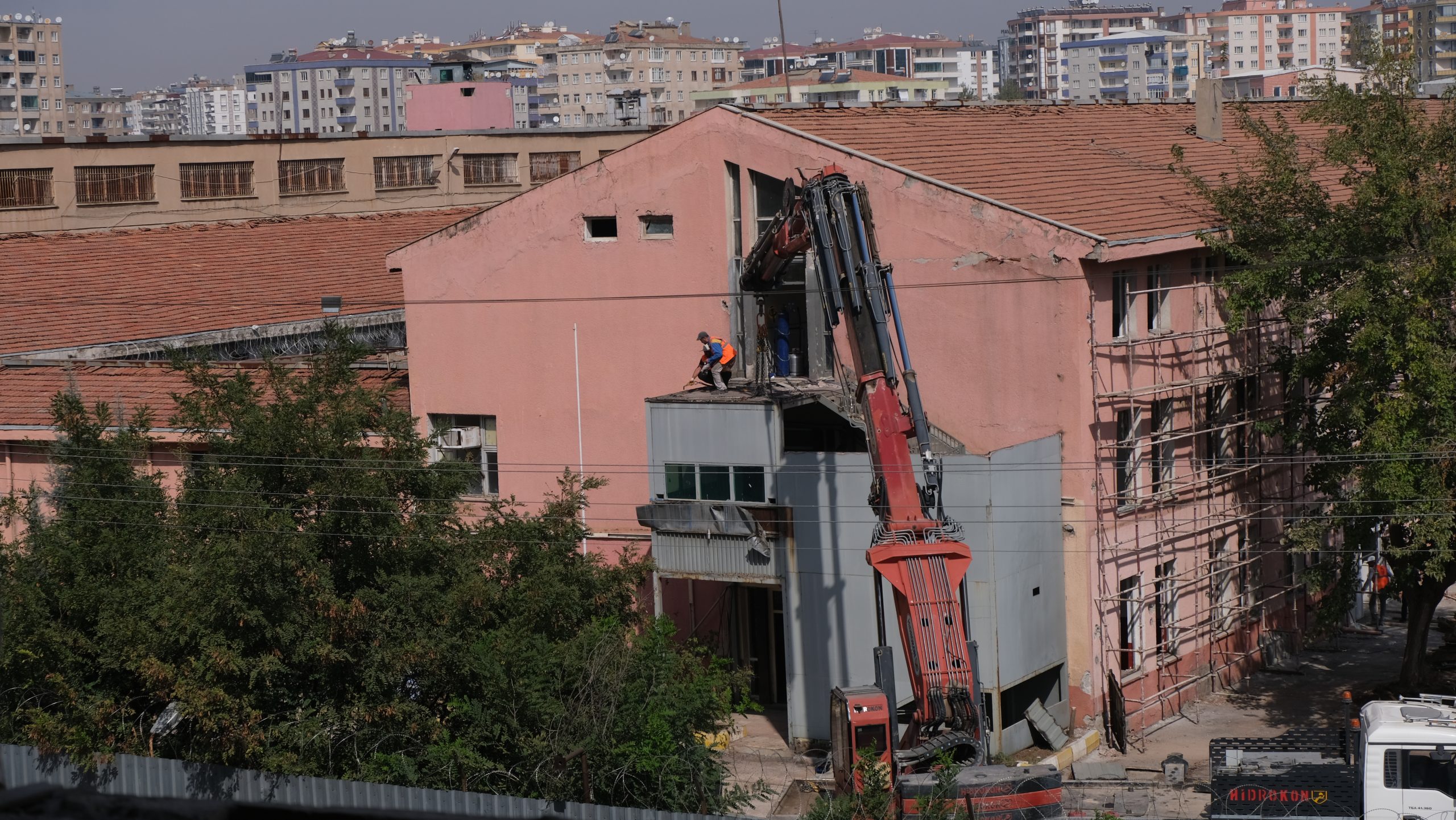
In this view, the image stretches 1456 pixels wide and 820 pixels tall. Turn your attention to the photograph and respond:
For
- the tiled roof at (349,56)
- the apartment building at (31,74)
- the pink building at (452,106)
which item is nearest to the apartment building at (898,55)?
the tiled roof at (349,56)

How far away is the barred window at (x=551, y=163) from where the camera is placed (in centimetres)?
5247

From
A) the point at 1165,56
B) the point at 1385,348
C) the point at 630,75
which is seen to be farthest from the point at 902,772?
the point at 1165,56

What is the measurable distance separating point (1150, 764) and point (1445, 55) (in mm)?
144511

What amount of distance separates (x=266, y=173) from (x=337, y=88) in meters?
128

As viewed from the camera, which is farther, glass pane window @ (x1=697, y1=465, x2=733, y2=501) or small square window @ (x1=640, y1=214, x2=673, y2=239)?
small square window @ (x1=640, y1=214, x2=673, y2=239)

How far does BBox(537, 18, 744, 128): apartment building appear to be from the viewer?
15638cm

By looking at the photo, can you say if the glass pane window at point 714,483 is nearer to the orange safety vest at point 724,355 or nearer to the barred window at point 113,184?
the orange safety vest at point 724,355

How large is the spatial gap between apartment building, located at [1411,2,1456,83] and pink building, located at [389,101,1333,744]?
134392 millimetres

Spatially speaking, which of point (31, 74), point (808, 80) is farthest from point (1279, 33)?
point (31, 74)

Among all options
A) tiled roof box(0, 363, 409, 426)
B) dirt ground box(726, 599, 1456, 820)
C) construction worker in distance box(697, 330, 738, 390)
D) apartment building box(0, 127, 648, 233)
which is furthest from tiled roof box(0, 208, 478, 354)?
dirt ground box(726, 599, 1456, 820)

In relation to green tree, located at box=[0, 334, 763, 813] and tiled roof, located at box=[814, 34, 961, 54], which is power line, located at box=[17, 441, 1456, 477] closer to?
green tree, located at box=[0, 334, 763, 813]

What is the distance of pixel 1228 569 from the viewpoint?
25.7m

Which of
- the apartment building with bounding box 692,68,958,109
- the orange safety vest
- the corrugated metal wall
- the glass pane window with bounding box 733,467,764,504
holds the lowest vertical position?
the corrugated metal wall

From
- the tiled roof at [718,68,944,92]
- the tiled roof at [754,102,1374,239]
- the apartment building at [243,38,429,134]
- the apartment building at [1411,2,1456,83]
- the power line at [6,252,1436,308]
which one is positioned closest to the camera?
the power line at [6,252,1436,308]
